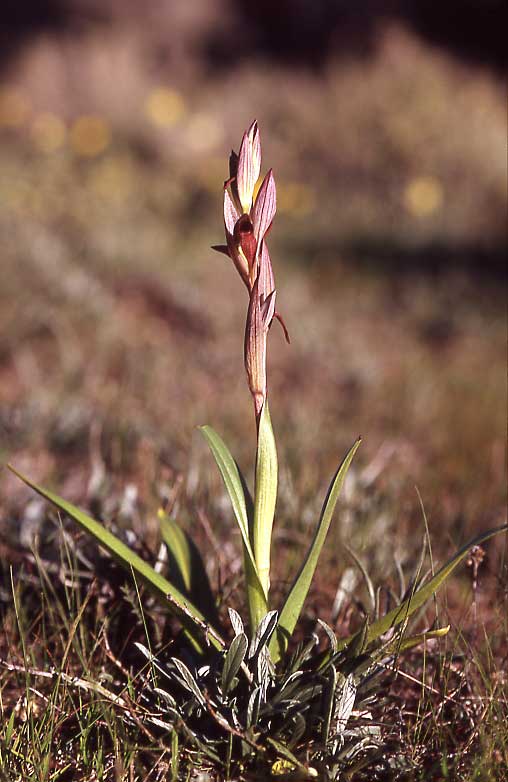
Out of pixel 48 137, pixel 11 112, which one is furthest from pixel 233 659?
pixel 11 112

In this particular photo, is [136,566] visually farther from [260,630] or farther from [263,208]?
[263,208]

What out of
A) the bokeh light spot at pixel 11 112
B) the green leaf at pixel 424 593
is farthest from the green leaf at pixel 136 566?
the bokeh light spot at pixel 11 112

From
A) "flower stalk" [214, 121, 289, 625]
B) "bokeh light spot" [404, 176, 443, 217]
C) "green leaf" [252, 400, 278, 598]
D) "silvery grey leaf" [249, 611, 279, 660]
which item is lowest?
"silvery grey leaf" [249, 611, 279, 660]

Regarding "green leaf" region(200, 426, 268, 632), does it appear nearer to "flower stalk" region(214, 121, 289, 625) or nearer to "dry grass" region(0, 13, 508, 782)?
"flower stalk" region(214, 121, 289, 625)

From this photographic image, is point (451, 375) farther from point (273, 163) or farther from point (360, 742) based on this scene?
point (273, 163)

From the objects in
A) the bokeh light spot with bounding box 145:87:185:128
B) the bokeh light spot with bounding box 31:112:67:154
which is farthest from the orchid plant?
the bokeh light spot with bounding box 145:87:185:128

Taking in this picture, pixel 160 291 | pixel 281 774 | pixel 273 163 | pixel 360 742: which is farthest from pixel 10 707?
pixel 273 163

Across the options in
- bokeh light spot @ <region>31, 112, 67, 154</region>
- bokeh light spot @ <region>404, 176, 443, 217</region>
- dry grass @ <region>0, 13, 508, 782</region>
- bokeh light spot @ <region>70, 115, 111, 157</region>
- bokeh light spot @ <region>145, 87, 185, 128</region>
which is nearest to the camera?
dry grass @ <region>0, 13, 508, 782</region>
